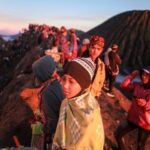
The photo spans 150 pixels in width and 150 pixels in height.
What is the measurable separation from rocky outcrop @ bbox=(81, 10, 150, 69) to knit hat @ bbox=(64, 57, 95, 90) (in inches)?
1699

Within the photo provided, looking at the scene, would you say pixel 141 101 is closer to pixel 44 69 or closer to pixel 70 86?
pixel 44 69

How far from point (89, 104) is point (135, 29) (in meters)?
52.6

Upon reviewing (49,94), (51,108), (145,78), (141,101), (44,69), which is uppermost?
A: (44,69)

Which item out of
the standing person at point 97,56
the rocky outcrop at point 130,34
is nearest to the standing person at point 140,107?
the standing person at point 97,56

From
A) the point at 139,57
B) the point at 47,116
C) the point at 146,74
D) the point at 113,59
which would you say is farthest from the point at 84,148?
the point at 139,57

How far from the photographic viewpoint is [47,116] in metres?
5.13

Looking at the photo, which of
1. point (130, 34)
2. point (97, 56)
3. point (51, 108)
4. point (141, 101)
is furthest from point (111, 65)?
point (130, 34)

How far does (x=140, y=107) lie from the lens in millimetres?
7500

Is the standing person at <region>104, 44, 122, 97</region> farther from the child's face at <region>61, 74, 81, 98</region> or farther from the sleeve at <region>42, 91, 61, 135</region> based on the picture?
the child's face at <region>61, 74, 81, 98</region>

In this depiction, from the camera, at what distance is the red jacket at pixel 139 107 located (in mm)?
7383

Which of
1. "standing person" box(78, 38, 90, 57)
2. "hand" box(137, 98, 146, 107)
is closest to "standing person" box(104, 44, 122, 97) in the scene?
"standing person" box(78, 38, 90, 57)

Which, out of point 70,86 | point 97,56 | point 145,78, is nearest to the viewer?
point 70,86

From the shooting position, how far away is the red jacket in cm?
738

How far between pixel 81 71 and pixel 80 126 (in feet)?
2.08
